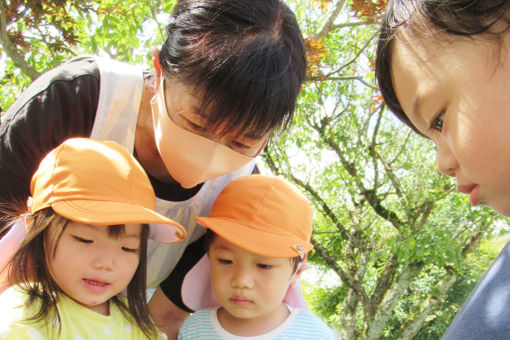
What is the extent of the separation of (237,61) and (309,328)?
115 centimetres

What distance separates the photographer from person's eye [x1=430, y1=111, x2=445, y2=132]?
1103 millimetres

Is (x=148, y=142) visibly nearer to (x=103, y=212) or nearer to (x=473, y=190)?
(x=103, y=212)

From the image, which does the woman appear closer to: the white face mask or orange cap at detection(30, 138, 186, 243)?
the white face mask

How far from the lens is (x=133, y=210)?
142 cm

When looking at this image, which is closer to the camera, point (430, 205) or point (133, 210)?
point (133, 210)

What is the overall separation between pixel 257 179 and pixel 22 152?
Result: 0.91 metres

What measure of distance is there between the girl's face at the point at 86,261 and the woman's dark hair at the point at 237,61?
518 mm

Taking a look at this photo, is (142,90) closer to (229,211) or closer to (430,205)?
(229,211)

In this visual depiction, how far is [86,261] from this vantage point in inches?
55.1

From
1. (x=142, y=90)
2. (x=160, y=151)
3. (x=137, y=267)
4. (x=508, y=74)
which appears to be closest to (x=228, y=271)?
(x=137, y=267)

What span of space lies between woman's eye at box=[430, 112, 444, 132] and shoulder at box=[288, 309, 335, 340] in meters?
1.09

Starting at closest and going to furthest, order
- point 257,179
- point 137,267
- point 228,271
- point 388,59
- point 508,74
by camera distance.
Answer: point 508,74 < point 388,59 < point 137,267 < point 228,271 < point 257,179

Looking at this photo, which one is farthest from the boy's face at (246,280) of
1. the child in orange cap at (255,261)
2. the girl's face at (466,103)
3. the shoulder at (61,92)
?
the girl's face at (466,103)

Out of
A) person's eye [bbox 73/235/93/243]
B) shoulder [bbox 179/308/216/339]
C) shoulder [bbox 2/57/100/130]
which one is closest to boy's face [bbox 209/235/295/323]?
shoulder [bbox 179/308/216/339]
